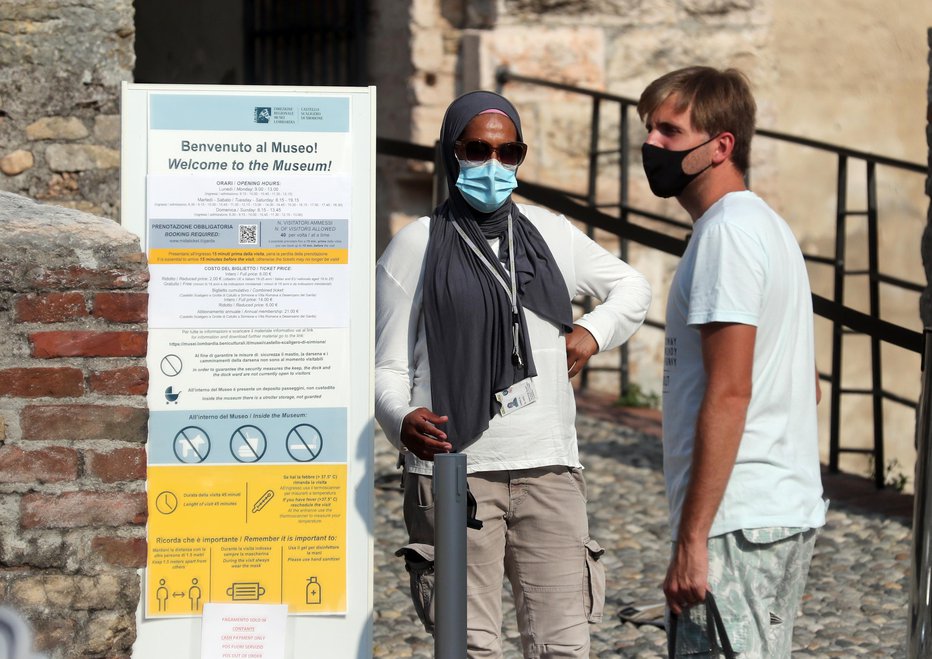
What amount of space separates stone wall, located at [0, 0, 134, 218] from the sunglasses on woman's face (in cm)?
273

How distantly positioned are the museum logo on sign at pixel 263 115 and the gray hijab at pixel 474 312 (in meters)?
0.42

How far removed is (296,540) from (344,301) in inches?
21.8

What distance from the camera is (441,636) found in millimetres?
2701

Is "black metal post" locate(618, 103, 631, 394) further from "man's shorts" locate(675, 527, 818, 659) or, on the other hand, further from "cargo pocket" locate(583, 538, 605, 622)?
"man's shorts" locate(675, 527, 818, 659)

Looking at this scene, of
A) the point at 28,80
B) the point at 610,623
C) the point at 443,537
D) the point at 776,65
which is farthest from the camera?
the point at 776,65

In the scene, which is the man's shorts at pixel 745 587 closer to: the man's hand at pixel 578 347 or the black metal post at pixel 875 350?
the man's hand at pixel 578 347

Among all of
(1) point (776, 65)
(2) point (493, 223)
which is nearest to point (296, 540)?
(2) point (493, 223)

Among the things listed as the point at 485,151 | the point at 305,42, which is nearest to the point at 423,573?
the point at 485,151

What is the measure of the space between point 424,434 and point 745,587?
779mm

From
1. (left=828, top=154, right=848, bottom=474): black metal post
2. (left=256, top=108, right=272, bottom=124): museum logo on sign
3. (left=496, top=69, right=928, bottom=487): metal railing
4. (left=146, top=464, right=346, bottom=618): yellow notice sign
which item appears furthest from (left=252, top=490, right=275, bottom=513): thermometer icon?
(left=828, top=154, right=848, bottom=474): black metal post

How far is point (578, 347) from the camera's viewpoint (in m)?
3.11

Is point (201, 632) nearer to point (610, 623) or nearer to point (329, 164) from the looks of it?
point (329, 164)

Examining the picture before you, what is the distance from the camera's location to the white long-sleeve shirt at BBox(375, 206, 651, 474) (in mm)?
3008

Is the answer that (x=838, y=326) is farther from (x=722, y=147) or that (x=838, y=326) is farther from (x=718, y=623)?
(x=718, y=623)
